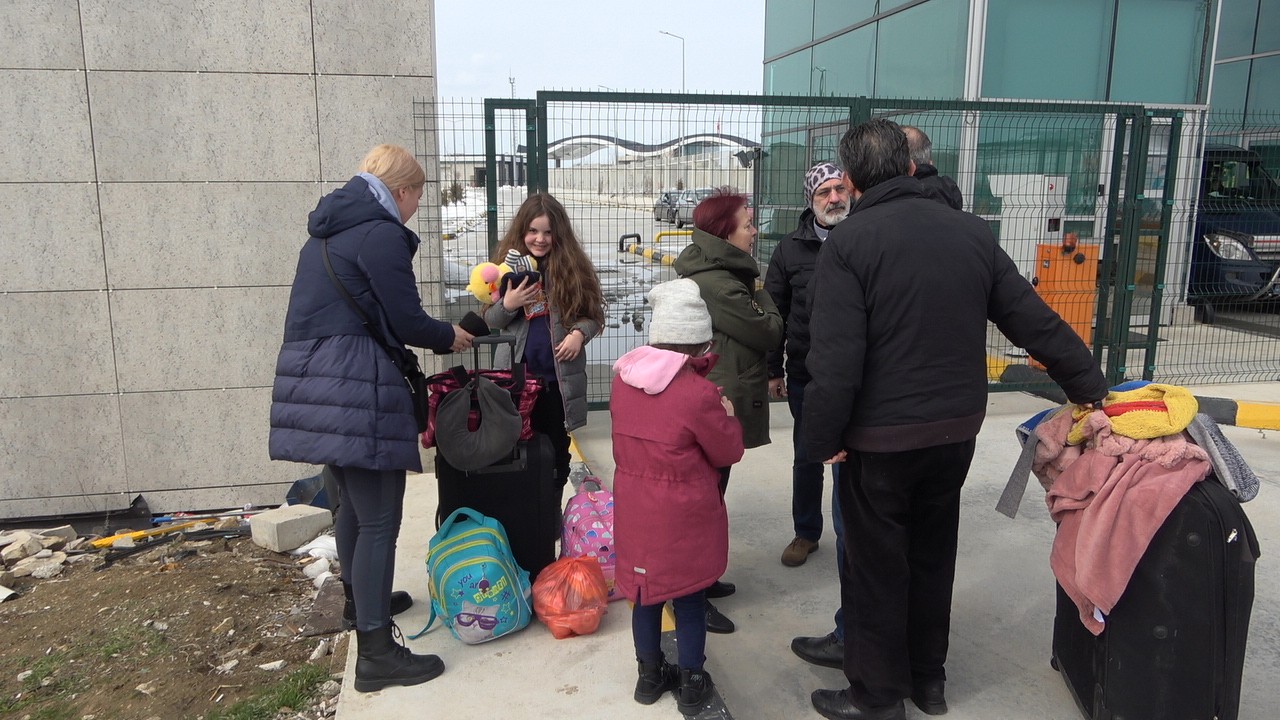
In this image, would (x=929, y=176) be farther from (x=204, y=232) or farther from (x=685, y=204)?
(x=204, y=232)

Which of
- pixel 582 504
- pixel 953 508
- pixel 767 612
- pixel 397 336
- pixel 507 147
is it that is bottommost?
pixel 767 612

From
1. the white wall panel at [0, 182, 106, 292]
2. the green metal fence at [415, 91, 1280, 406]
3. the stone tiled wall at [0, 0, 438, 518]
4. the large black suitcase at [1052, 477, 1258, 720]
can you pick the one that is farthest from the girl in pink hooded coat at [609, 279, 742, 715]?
the white wall panel at [0, 182, 106, 292]

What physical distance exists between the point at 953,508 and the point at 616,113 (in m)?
3.63

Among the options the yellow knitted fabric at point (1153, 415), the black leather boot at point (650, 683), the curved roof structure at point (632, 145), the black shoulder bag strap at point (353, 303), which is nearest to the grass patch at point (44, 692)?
the black shoulder bag strap at point (353, 303)

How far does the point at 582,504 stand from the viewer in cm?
375

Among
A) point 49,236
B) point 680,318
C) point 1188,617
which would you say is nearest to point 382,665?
point 680,318

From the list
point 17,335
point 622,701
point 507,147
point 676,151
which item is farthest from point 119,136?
point 622,701

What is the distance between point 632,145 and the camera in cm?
574

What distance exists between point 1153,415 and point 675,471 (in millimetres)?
1414

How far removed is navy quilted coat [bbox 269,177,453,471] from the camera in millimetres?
2850

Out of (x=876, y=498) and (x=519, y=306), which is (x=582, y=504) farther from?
(x=876, y=498)

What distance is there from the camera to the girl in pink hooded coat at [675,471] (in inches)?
107

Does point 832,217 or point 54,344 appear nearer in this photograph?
point 832,217

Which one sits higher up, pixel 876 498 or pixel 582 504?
pixel 876 498
